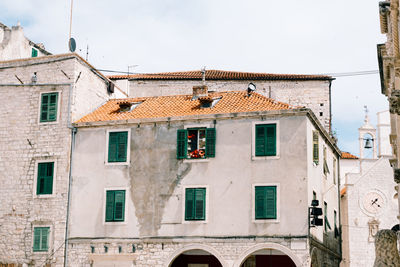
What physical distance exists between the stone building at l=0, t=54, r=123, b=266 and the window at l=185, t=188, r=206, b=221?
5783 millimetres

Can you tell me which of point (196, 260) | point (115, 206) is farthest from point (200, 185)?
point (196, 260)

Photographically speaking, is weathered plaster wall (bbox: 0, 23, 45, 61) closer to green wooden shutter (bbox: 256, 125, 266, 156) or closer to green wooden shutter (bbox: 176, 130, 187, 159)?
green wooden shutter (bbox: 176, 130, 187, 159)

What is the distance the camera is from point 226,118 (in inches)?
1073

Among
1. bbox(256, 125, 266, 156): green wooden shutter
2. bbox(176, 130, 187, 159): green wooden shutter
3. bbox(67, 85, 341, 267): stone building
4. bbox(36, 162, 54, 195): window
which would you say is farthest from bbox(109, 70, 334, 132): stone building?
bbox(256, 125, 266, 156): green wooden shutter

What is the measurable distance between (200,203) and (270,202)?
300 centimetres

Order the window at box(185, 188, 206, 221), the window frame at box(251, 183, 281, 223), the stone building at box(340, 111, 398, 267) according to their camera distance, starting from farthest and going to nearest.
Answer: the stone building at box(340, 111, 398, 267) < the window at box(185, 188, 206, 221) < the window frame at box(251, 183, 281, 223)

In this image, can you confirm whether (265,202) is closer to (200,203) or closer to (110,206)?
(200,203)

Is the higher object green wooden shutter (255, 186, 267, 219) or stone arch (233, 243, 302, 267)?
green wooden shutter (255, 186, 267, 219)

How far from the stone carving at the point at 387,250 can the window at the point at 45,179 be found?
2264 cm

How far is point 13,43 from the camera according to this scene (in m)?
37.4

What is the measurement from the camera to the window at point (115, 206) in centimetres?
2772

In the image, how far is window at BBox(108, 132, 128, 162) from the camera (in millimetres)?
28469

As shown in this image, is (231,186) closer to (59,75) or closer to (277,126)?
(277,126)

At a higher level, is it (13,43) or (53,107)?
(13,43)
